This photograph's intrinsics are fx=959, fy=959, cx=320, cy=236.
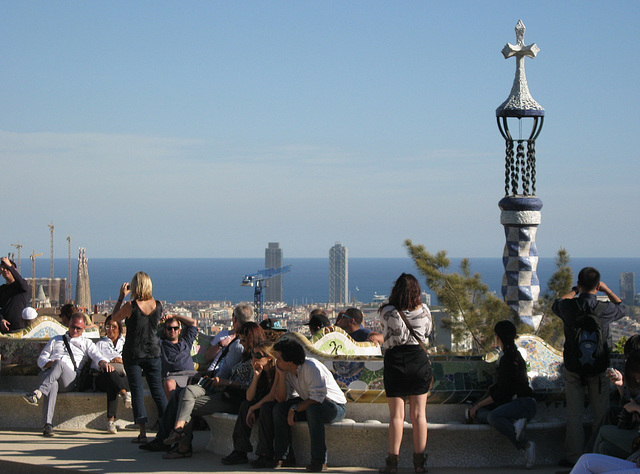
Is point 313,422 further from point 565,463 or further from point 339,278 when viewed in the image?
point 339,278

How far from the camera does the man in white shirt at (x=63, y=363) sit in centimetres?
882

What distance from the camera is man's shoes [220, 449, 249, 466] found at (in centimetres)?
736

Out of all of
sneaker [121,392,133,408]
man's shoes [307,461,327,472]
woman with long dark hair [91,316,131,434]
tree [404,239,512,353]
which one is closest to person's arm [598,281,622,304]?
man's shoes [307,461,327,472]

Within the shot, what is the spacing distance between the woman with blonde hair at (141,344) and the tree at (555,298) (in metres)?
9.56

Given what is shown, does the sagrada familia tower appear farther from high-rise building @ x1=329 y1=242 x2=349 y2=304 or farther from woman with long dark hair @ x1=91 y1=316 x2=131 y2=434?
high-rise building @ x1=329 y1=242 x2=349 y2=304

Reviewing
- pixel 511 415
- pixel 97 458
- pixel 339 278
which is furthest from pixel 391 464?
pixel 339 278

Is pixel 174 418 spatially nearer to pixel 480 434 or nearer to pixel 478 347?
pixel 480 434

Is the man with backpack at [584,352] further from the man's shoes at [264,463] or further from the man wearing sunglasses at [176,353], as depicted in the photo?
the man wearing sunglasses at [176,353]

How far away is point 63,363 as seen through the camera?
29.5ft

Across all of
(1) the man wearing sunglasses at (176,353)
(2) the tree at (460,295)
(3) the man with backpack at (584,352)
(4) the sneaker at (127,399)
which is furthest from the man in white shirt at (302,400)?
(2) the tree at (460,295)

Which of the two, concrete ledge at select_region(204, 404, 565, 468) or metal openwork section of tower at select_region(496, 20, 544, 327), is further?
metal openwork section of tower at select_region(496, 20, 544, 327)

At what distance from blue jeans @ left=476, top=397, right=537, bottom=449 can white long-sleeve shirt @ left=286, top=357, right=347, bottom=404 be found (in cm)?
114

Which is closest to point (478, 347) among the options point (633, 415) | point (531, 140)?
point (531, 140)

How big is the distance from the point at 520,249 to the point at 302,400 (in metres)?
7.83
